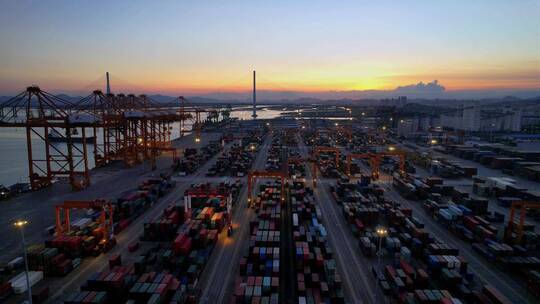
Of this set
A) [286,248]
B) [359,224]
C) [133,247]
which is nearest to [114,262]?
[133,247]

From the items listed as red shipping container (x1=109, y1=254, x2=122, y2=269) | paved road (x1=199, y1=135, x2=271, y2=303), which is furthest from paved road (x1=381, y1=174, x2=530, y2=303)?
red shipping container (x1=109, y1=254, x2=122, y2=269)

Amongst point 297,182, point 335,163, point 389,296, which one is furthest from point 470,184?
point 389,296

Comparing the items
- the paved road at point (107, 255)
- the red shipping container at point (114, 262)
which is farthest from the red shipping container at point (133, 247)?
the red shipping container at point (114, 262)

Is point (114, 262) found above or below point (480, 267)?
above

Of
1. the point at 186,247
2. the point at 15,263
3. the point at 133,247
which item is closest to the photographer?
the point at 15,263

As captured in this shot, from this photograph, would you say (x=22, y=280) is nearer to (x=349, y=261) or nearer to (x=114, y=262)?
(x=114, y=262)

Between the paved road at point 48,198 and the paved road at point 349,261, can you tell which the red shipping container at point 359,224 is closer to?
the paved road at point 349,261
